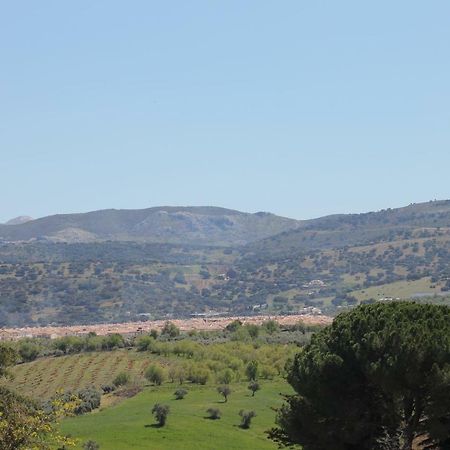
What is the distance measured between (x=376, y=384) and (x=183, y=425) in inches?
1426

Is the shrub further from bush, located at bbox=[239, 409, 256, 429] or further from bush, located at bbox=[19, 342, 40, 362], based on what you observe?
bush, located at bbox=[19, 342, 40, 362]

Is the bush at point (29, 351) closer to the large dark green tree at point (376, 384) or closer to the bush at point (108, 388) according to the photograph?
the bush at point (108, 388)

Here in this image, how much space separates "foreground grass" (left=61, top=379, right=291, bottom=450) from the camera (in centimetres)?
5991

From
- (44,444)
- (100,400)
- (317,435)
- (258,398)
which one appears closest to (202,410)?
(258,398)

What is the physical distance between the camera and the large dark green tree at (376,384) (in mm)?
30406

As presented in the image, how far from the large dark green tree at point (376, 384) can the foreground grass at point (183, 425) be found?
85.2 feet

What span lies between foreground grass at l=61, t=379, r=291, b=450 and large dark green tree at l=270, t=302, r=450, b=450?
26.0 m

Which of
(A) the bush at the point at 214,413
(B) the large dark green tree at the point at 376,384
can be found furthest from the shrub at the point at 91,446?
(B) the large dark green tree at the point at 376,384

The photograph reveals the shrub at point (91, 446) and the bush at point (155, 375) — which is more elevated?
the shrub at point (91, 446)

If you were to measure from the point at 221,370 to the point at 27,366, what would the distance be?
3219 centimetres

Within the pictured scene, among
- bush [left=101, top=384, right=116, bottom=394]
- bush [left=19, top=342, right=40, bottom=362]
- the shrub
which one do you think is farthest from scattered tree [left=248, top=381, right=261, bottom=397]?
bush [left=19, top=342, right=40, bottom=362]

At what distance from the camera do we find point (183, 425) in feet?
215

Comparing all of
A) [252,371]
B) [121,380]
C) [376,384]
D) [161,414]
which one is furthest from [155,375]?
[376,384]

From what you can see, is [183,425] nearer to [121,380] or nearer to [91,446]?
[91,446]
